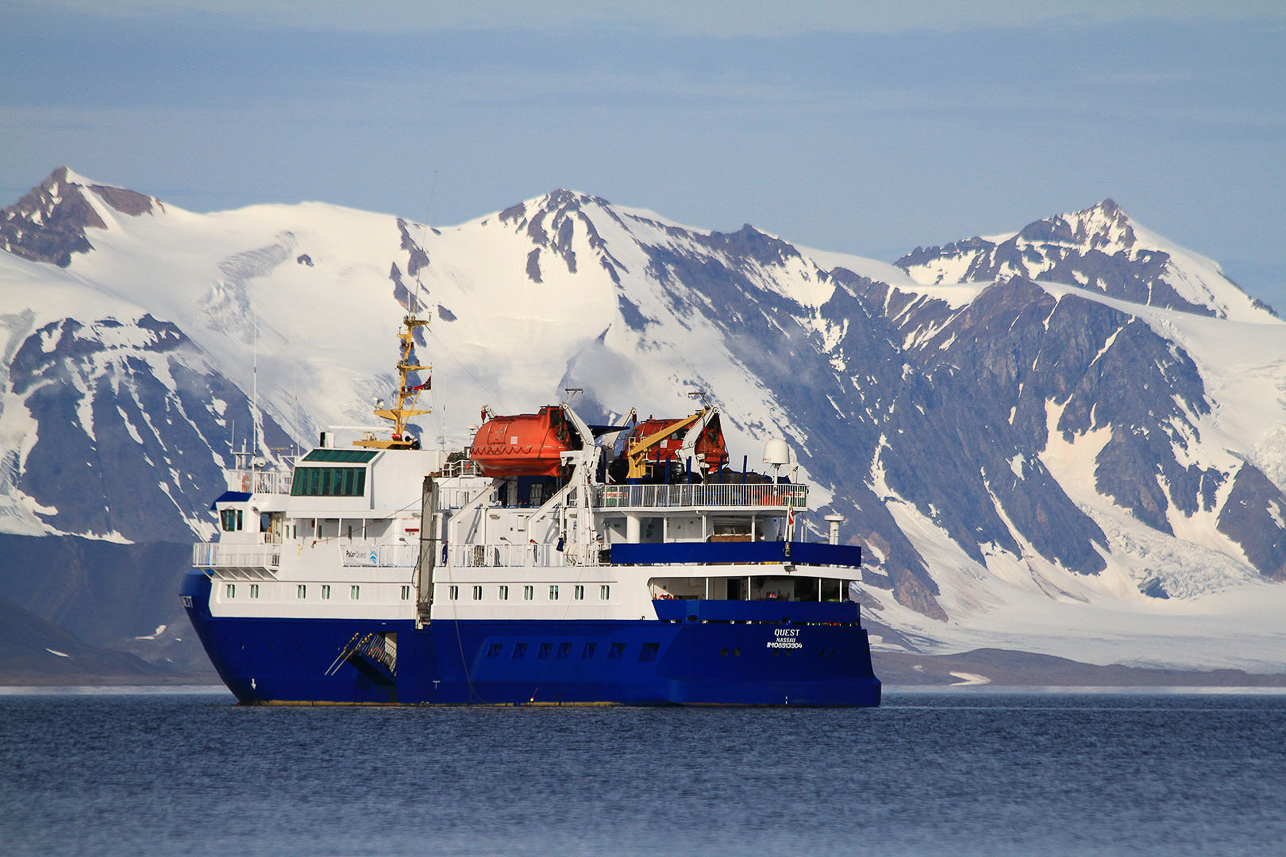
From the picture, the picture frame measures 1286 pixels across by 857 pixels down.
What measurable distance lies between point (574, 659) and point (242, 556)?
16.5m

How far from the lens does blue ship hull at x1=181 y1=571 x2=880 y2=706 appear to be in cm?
8119

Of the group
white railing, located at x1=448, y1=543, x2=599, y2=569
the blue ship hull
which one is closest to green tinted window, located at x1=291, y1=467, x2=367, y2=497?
the blue ship hull

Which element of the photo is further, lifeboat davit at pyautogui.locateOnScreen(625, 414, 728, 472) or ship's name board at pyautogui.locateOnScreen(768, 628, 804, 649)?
lifeboat davit at pyautogui.locateOnScreen(625, 414, 728, 472)

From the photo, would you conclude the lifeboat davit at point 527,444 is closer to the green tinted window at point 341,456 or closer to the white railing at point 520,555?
the white railing at point 520,555

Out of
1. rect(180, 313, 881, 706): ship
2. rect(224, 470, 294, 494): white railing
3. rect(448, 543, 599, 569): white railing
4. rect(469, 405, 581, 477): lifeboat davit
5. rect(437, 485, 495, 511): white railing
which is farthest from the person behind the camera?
rect(224, 470, 294, 494): white railing

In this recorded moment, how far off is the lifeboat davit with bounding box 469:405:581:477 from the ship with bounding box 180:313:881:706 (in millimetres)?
86

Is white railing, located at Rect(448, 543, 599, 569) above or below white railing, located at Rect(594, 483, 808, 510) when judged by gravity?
below

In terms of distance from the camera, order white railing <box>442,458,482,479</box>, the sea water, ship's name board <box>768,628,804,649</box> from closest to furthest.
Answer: the sea water, ship's name board <box>768,628,804,649</box>, white railing <box>442,458,482,479</box>

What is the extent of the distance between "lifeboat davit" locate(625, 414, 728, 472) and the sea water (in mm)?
11269

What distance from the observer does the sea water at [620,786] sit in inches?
1996

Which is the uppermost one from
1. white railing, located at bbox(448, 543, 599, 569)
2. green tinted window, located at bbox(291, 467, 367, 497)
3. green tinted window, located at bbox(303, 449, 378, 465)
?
A: green tinted window, located at bbox(303, 449, 378, 465)

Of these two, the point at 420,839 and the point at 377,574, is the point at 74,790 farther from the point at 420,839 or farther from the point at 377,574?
the point at 377,574

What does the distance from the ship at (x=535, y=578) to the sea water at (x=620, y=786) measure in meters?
1.84

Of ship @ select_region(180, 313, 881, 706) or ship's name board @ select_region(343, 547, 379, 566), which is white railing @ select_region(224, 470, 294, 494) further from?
ship's name board @ select_region(343, 547, 379, 566)
